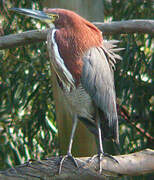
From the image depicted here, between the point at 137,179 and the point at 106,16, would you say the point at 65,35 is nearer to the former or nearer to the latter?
the point at 137,179

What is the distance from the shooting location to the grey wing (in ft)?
5.49

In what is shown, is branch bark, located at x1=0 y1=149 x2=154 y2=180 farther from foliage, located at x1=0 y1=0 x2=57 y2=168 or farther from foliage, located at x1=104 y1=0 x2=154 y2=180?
foliage, located at x1=0 y1=0 x2=57 y2=168

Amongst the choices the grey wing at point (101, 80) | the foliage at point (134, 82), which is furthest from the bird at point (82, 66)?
the foliage at point (134, 82)

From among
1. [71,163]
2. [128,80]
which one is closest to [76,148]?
[128,80]

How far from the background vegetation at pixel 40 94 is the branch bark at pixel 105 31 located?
0.41 metres

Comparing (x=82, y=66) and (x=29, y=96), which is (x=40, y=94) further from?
(x=82, y=66)

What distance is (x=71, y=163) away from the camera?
1.54 m

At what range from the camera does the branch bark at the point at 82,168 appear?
138 cm

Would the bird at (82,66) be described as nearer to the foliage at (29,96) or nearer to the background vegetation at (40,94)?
the background vegetation at (40,94)

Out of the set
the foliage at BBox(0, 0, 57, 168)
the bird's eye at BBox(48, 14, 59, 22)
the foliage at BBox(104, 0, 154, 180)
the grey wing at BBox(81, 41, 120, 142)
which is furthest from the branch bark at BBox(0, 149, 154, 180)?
the foliage at BBox(0, 0, 57, 168)

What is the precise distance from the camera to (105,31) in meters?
1.89

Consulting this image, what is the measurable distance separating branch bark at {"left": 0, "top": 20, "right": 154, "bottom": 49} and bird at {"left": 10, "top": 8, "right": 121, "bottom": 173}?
10 cm

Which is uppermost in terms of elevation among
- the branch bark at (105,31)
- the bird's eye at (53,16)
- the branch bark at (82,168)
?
the bird's eye at (53,16)

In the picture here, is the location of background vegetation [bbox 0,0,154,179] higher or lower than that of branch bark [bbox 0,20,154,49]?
lower
